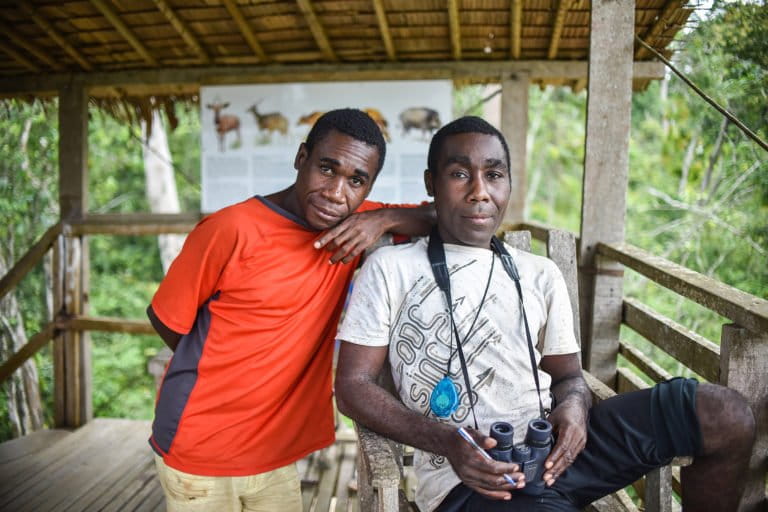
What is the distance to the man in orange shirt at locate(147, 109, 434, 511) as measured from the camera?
1.88 m

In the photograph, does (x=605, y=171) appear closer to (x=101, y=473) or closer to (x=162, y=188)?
(x=101, y=473)

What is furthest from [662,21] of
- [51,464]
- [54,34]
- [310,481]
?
[51,464]

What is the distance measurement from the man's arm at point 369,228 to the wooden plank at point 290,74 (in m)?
2.31

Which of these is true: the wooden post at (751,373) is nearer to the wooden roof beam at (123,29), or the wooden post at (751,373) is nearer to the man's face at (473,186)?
the man's face at (473,186)

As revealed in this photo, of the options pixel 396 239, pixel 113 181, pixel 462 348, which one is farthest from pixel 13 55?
pixel 113 181

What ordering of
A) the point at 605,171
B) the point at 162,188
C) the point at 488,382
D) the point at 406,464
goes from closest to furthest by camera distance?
the point at 488,382 < the point at 406,464 < the point at 605,171 < the point at 162,188

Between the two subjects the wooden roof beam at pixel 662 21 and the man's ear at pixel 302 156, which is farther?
the wooden roof beam at pixel 662 21

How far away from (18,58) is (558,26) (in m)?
4.00

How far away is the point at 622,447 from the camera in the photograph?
1739 millimetres

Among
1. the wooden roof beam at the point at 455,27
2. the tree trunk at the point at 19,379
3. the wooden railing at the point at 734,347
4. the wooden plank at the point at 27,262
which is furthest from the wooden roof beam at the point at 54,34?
the tree trunk at the point at 19,379

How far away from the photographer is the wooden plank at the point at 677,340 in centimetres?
204

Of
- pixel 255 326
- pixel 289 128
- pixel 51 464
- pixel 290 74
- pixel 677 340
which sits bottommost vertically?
pixel 51 464

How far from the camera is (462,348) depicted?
1850mm

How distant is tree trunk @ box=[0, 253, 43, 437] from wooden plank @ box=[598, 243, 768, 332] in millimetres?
7788
